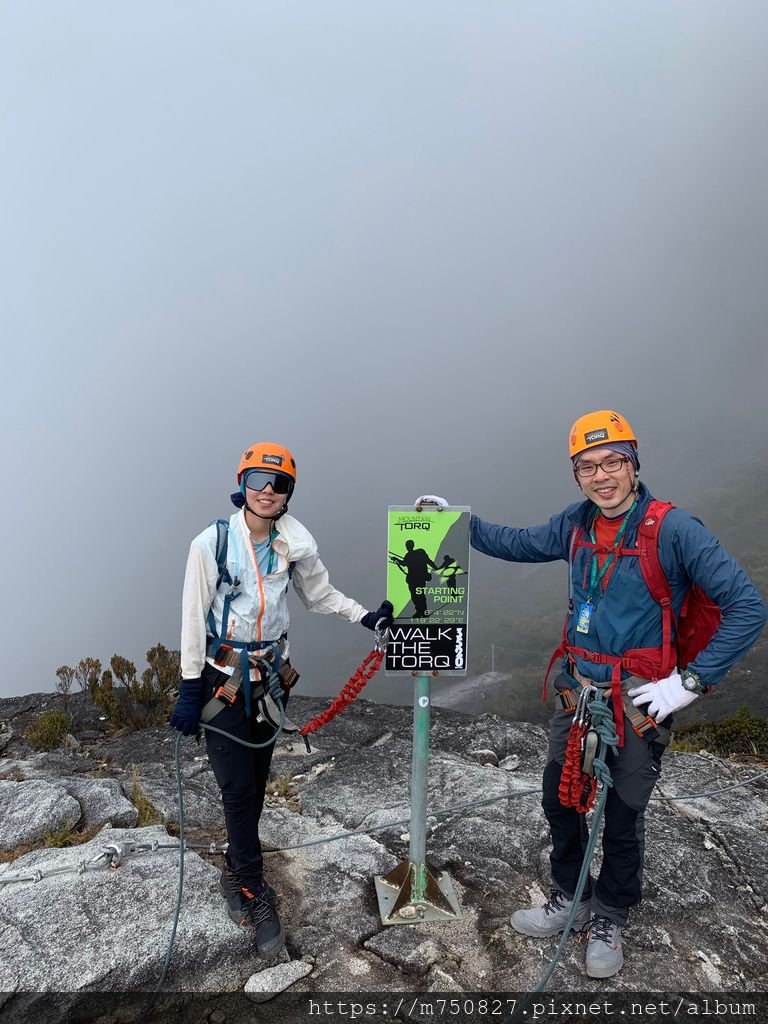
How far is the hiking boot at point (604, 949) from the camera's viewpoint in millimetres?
3834

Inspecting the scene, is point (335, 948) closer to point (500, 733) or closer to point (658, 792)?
point (658, 792)

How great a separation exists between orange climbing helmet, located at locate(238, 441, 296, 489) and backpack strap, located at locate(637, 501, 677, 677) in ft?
7.39

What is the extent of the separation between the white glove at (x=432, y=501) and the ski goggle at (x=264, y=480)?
90 centimetres

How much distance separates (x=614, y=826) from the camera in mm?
3799

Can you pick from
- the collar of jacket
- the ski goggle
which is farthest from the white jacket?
the collar of jacket

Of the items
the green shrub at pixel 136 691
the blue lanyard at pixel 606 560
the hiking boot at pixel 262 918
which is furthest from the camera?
the green shrub at pixel 136 691

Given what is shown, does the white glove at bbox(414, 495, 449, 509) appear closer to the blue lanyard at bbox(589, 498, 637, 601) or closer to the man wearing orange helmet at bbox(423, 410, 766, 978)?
the man wearing orange helmet at bbox(423, 410, 766, 978)

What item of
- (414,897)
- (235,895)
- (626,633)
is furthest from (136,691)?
(626,633)

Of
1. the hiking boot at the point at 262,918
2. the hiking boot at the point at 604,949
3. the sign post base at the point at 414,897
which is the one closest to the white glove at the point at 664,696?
the hiking boot at the point at 604,949

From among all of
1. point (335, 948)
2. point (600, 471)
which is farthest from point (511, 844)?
point (600, 471)

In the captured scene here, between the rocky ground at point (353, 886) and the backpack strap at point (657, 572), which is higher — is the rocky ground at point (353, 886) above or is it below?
below

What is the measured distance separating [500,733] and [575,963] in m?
4.65

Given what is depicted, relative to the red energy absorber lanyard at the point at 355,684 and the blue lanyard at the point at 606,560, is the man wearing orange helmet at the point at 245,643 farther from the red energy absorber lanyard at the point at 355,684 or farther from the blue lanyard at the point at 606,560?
the blue lanyard at the point at 606,560

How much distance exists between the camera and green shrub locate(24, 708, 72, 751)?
951 centimetres
